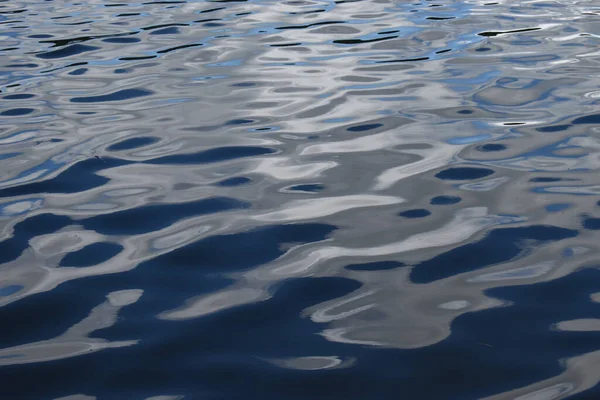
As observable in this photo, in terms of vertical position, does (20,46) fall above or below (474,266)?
above

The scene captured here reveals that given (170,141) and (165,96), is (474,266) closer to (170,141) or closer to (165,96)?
(170,141)

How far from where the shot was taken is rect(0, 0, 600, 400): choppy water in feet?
6.89

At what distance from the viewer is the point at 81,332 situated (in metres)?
2.31

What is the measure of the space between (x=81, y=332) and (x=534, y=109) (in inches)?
128

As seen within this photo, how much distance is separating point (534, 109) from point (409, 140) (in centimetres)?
102

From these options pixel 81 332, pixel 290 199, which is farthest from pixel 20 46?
pixel 81 332

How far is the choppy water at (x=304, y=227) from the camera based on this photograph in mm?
2102

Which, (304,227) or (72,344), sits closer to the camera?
(72,344)

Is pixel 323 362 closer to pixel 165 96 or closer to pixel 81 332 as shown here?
pixel 81 332

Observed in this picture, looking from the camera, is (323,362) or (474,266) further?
(474,266)

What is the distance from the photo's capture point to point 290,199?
3314 mm

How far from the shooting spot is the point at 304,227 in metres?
3.02

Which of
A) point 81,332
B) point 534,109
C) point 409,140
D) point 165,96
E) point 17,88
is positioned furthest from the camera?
point 17,88

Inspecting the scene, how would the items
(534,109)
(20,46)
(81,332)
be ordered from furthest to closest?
(20,46)
(534,109)
(81,332)
